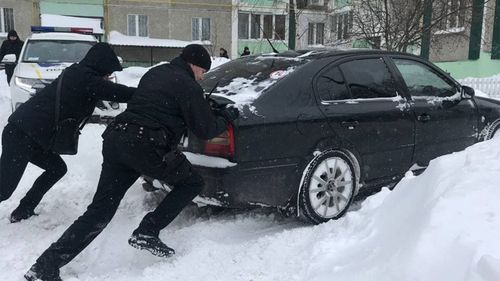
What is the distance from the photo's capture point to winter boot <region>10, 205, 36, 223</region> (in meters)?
4.34

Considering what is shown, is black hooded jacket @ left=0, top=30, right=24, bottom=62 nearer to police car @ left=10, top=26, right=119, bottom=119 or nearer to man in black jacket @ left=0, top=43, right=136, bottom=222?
police car @ left=10, top=26, right=119, bottom=119

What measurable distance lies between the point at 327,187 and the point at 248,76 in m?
1.20

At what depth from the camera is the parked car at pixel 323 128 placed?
12.4 feet

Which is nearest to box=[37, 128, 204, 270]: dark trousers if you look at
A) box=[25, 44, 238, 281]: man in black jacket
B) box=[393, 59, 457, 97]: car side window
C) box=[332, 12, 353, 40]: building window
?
box=[25, 44, 238, 281]: man in black jacket

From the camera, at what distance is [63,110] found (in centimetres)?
381

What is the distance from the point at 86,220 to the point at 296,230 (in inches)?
65.1

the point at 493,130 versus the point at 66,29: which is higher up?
the point at 66,29

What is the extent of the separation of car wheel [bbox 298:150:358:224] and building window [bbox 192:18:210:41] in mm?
26220

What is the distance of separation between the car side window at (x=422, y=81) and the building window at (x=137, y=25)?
82.4ft

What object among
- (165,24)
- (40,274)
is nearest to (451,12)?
(40,274)

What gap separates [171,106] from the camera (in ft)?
11.1

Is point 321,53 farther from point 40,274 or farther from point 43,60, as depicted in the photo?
point 43,60

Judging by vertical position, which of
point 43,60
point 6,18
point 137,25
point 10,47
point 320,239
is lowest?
point 320,239

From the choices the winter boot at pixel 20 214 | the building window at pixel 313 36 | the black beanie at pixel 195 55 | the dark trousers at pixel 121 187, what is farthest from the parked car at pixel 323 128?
the building window at pixel 313 36
